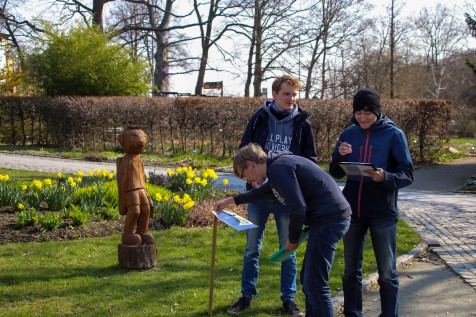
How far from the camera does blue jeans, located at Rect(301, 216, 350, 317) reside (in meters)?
3.62

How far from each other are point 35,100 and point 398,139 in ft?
61.2

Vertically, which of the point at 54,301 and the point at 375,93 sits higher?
the point at 375,93

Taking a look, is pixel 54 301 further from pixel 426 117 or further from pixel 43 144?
pixel 43 144

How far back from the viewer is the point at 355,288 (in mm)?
4230

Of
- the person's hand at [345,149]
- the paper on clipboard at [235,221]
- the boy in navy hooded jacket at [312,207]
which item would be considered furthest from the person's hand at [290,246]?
the person's hand at [345,149]

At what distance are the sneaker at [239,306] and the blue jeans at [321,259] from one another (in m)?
0.96

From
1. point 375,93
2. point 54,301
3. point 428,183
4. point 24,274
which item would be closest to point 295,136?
point 375,93

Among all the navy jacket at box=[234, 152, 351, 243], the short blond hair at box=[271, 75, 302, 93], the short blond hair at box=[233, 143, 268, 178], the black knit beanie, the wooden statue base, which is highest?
the short blond hair at box=[271, 75, 302, 93]

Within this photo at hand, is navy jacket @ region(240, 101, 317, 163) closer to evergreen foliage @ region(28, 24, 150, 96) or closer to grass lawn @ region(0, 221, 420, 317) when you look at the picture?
grass lawn @ region(0, 221, 420, 317)

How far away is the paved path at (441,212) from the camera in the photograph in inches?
216

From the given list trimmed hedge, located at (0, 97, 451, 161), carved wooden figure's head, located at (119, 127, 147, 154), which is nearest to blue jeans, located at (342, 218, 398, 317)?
carved wooden figure's head, located at (119, 127, 147, 154)

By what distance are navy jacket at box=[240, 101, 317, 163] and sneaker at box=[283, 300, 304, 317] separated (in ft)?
3.94

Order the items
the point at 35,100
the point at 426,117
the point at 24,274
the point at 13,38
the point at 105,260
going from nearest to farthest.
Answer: the point at 24,274, the point at 105,260, the point at 426,117, the point at 35,100, the point at 13,38

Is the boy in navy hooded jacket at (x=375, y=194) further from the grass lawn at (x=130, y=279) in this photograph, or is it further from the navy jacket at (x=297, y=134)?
the grass lawn at (x=130, y=279)
